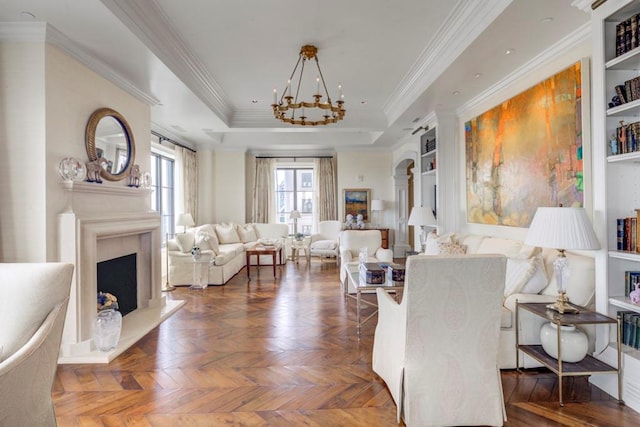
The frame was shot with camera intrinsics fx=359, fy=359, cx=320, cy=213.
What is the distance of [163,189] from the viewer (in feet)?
23.6

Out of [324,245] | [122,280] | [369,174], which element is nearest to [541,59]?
[122,280]

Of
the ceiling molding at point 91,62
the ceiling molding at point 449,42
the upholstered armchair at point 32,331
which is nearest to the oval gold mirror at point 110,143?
the ceiling molding at point 91,62

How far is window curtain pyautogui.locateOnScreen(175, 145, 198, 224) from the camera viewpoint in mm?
7559

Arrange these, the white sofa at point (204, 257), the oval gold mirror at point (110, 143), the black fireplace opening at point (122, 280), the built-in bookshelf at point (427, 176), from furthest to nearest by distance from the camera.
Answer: the built-in bookshelf at point (427, 176)
the white sofa at point (204, 257)
the black fireplace opening at point (122, 280)
the oval gold mirror at point (110, 143)

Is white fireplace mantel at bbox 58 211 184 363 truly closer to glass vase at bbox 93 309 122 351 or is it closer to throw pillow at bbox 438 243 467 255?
glass vase at bbox 93 309 122 351

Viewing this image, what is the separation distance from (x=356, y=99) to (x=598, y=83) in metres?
3.91

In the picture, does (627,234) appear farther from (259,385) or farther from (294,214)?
(294,214)

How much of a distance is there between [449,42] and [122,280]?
14.7 feet

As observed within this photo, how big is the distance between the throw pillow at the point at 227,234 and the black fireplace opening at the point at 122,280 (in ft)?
11.7

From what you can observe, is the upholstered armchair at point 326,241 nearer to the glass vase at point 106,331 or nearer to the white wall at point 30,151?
the glass vase at point 106,331

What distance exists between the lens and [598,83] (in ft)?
8.28

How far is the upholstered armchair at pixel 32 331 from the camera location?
163cm

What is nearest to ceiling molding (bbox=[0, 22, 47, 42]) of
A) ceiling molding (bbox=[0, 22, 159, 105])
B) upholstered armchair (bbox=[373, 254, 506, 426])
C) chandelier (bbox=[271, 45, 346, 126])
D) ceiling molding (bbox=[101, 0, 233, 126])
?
ceiling molding (bbox=[0, 22, 159, 105])

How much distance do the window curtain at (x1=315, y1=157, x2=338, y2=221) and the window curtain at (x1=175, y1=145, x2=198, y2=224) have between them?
310cm
